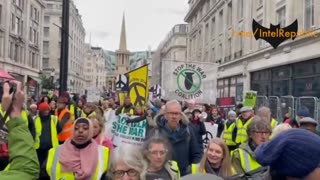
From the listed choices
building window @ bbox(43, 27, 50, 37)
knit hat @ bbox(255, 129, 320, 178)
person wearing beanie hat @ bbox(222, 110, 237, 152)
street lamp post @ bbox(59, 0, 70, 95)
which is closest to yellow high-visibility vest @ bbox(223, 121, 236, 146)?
person wearing beanie hat @ bbox(222, 110, 237, 152)

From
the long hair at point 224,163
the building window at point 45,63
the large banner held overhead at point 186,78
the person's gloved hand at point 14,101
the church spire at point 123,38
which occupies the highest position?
the church spire at point 123,38

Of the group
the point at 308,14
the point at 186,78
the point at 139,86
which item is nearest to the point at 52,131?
the point at 139,86

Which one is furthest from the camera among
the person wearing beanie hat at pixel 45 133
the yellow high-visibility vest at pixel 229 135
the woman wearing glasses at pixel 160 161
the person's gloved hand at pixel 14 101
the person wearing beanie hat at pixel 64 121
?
the yellow high-visibility vest at pixel 229 135

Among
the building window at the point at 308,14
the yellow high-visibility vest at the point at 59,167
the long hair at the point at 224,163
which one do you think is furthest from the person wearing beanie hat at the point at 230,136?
the building window at the point at 308,14

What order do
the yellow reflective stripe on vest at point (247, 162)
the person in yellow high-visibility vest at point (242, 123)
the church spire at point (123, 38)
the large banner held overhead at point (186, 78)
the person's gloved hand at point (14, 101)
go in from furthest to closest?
the church spire at point (123, 38) → the large banner held overhead at point (186, 78) → the person in yellow high-visibility vest at point (242, 123) → the yellow reflective stripe on vest at point (247, 162) → the person's gloved hand at point (14, 101)

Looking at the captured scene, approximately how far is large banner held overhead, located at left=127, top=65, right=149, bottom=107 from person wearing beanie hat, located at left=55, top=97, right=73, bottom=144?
3.46 metres

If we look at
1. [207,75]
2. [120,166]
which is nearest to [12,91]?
[120,166]

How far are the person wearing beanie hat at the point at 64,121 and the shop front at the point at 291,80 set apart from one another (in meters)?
15.1

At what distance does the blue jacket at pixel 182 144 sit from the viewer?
593 centimetres

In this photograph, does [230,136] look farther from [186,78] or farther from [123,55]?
[123,55]

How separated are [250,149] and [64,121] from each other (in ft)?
15.0

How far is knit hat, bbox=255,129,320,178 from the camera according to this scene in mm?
1590

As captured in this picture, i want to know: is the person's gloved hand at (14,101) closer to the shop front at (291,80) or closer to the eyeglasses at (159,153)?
the eyeglasses at (159,153)

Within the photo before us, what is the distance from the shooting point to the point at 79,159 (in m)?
4.46
